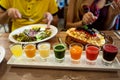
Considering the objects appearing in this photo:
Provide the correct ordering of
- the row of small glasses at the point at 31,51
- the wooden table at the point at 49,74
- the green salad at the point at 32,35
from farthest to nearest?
the green salad at the point at 32,35 → the row of small glasses at the point at 31,51 → the wooden table at the point at 49,74

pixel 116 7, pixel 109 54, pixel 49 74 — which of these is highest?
pixel 116 7

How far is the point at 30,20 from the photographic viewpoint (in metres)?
1.75

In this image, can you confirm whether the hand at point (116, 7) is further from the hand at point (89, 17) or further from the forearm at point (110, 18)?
the hand at point (89, 17)

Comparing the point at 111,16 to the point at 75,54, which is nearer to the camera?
the point at 75,54

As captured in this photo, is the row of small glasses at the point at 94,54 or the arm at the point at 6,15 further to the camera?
the arm at the point at 6,15

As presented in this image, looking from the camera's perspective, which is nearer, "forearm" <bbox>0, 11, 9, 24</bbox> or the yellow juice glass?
the yellow juice glass

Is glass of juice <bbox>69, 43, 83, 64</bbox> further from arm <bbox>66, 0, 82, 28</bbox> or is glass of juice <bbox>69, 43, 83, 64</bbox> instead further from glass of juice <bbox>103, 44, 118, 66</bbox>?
arm <bbox>66, 0, 82, 28</bbox>

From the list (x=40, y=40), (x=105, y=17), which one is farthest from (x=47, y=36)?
(x=105, y=17)

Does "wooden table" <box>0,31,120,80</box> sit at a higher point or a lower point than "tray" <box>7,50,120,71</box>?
lower

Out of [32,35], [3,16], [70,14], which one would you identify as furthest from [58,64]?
[3,16]

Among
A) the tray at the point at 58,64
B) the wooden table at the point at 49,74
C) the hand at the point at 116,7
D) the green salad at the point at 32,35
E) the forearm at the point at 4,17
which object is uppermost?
the hand at the point at 116,7

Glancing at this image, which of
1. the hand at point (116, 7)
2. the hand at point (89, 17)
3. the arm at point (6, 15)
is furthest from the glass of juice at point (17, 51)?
the hand at point (116, 7)

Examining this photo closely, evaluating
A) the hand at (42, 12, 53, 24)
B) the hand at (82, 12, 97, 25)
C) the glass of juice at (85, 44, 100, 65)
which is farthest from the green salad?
the glass of juice at (85, 44, 100, 65)

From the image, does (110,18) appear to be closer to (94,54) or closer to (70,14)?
(70,14)
